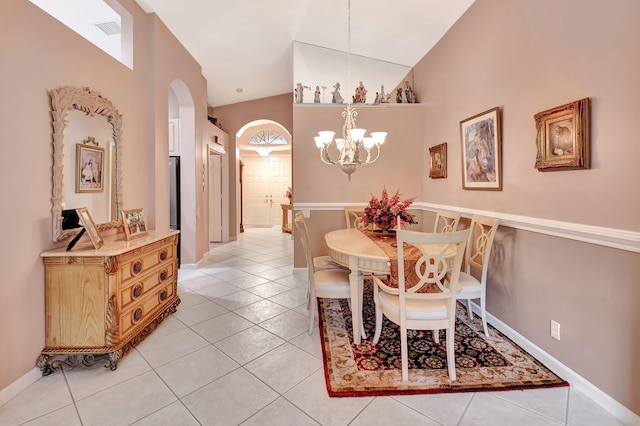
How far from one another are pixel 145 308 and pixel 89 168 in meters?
1.26

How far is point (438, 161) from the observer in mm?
3824

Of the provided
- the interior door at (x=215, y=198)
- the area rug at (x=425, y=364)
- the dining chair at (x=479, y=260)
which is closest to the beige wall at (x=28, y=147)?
the area rug at (x=425, y=364)

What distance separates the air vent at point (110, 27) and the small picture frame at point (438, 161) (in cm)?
406

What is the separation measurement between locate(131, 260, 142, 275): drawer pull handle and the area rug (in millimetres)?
1624

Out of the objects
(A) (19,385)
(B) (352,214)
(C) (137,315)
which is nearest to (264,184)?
(B) (352,214)

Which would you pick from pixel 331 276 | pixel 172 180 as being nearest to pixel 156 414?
pixel 331 276

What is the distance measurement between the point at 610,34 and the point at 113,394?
3.64m

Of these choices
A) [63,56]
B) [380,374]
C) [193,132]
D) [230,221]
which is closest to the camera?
[380,374]

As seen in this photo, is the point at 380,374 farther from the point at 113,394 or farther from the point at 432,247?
the point at 113,394

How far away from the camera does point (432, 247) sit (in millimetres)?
2463

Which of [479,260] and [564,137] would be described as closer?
[564,137]

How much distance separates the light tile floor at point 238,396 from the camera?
1.66 m

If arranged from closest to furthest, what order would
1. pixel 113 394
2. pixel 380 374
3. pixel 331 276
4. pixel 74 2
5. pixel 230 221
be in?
pixel 113 394
pixel 380 374
pixel 331 276
pixel 74 2
pixel 230 221

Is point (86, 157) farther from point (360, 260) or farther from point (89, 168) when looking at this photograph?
point (360, 260)
